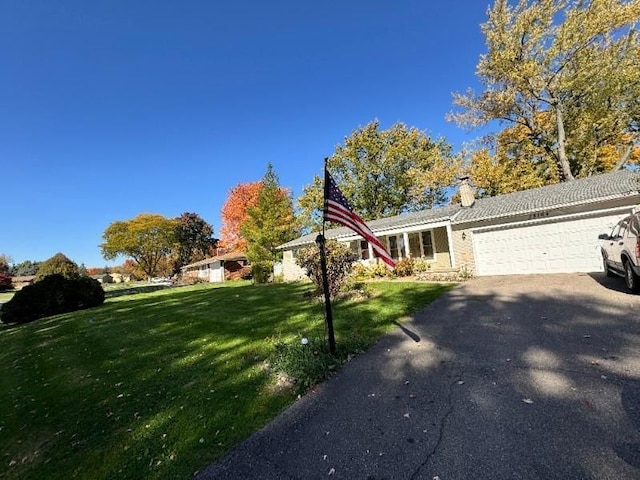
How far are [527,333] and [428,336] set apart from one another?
1.69m

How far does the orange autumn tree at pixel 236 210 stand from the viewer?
3994 centimetres

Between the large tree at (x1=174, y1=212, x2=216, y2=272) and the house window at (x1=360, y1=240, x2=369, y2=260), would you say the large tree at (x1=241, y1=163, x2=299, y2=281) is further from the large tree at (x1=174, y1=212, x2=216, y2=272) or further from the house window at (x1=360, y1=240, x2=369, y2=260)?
the large tree at (x1=174, y1=212, x2=216, y2=272)

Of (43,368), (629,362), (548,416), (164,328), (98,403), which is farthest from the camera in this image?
(164,328)

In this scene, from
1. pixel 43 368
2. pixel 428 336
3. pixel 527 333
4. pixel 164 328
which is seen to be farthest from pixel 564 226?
pixel 43 368

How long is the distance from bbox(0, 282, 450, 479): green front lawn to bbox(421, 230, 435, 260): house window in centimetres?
755

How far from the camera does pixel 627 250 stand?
7.53m

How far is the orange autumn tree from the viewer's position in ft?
131

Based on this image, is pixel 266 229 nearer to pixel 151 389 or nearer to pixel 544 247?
pixel 544 247

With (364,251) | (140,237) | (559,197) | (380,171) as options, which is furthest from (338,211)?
(140,237)

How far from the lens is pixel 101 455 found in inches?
142

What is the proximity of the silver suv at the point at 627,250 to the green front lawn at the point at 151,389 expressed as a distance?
449 cm

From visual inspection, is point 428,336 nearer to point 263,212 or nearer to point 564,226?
point 564,226

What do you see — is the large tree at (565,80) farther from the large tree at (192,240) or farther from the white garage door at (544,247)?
the large tree at (192,240)

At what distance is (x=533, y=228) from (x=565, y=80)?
13.7 metres
